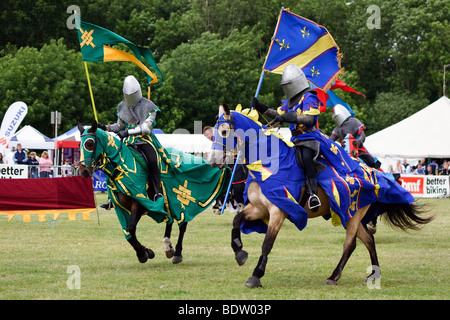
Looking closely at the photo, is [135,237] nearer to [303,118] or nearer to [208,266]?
[208,266]

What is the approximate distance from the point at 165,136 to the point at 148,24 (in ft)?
98.7

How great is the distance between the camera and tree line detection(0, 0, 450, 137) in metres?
44.3

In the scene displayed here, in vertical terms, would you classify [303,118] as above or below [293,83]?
below

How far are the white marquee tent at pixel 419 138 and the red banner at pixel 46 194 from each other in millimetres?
18791

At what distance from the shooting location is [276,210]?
9.12 m

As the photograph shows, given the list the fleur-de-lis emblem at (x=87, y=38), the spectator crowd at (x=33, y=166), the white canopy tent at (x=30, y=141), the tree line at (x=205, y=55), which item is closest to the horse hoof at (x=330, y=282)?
the fleur-de-lis emblem at (x=87, y=38)

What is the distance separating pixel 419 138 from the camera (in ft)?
115

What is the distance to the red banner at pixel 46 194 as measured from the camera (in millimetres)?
17969

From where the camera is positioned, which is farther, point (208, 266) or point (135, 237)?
point (208, 266)

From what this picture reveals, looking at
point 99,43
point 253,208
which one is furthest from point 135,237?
point 99,43

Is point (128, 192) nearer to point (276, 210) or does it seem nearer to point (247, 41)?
point (276, 210)

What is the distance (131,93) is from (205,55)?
42.1 m

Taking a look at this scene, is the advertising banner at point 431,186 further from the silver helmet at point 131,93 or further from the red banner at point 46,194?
the silver helmet at point 131,93

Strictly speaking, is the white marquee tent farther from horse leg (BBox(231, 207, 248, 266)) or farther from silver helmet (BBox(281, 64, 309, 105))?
horse leg (BBox(231, 207, 248, 266))
